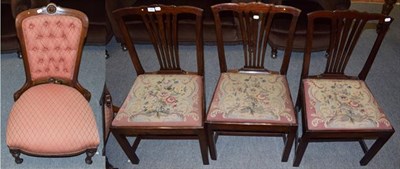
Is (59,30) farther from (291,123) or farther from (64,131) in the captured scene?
(291,123)

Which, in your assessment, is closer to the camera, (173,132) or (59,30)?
(173,132)

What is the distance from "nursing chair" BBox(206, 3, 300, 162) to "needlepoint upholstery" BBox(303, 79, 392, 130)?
12cm

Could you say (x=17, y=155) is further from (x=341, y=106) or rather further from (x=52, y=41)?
(x=341, y=106)

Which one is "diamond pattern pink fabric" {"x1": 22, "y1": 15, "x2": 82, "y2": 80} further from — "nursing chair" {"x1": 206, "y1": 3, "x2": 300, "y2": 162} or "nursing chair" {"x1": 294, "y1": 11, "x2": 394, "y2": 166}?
"nursing chair" {"x1": 294, "y1": 11, "x2": 394, "y2": 166}

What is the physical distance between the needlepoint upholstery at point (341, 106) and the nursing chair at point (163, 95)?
573 millimetres

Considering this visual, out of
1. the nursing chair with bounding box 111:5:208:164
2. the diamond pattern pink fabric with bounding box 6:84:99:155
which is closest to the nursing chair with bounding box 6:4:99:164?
the diamond pattern pink fabric with bounding box 6:84:99:155

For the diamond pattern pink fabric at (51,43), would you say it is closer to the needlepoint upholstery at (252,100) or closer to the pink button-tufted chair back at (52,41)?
the pink button-tufted chair back at (52,41)

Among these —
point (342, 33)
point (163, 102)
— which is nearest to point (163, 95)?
point (163, 102)

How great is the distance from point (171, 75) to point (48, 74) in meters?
0.71

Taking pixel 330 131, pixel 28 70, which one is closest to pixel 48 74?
pixel 28 70

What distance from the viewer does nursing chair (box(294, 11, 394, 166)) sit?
1.96 meters

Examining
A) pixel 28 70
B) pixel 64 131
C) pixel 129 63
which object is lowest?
pixel 129 63

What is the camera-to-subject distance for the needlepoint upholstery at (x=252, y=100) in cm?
198

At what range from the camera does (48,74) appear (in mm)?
2285
